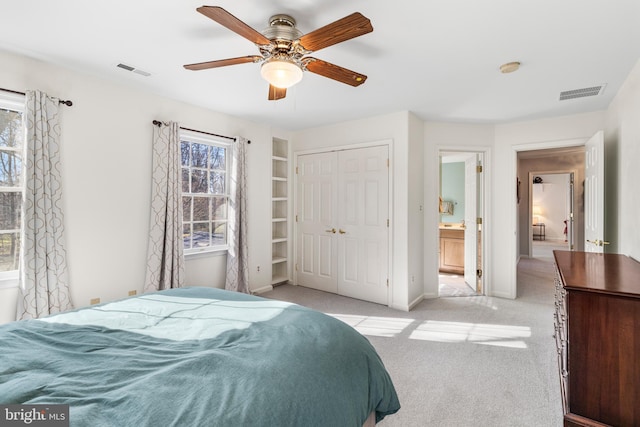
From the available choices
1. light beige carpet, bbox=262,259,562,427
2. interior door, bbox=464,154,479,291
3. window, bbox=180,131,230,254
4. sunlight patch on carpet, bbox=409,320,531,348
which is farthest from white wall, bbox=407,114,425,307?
window, bbox=180,131,230,254

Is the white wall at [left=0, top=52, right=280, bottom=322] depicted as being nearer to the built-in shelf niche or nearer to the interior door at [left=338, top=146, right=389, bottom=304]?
the built-in shelf niche

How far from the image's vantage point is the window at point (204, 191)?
12.4 feet

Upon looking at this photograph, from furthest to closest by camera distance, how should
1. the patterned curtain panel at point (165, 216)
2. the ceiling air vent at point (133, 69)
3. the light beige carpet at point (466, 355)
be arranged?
the patterned curtain panel at point (165, 216), the ceiling air vent at point (133, 69), the light beige carpet at point (466, 355)

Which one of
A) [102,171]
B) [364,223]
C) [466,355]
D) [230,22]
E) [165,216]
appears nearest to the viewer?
[230,22]

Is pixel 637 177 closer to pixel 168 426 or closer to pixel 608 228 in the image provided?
pixel 608 228

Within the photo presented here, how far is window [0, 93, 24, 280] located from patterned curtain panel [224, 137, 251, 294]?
6.71 ft

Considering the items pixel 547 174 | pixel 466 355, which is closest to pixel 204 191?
pixel 466 355

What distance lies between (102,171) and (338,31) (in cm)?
261

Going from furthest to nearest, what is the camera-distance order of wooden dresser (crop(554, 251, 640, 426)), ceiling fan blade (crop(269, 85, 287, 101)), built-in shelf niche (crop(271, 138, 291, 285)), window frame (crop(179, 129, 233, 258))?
built-in shelf niche (crop(271, 138, 291, 285))
window frame (crop(179, 129, 233, 258))
ceiling fan blade (crop(269, 85, 287, 101))
wooden dresser (crop(554, 251, 640, 426))

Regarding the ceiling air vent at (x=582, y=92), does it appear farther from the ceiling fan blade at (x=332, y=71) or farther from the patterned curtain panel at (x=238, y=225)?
the patterned curtain panel at (x=238, y=225)

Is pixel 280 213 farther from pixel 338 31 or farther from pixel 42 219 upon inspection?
pixel 338 31

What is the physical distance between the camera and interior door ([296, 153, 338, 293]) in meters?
4.57

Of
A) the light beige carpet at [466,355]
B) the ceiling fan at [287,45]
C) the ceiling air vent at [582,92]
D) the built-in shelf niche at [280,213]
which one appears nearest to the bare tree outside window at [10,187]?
the ceiling fan at [287,45]

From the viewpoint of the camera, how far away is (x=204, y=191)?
3969 mm
